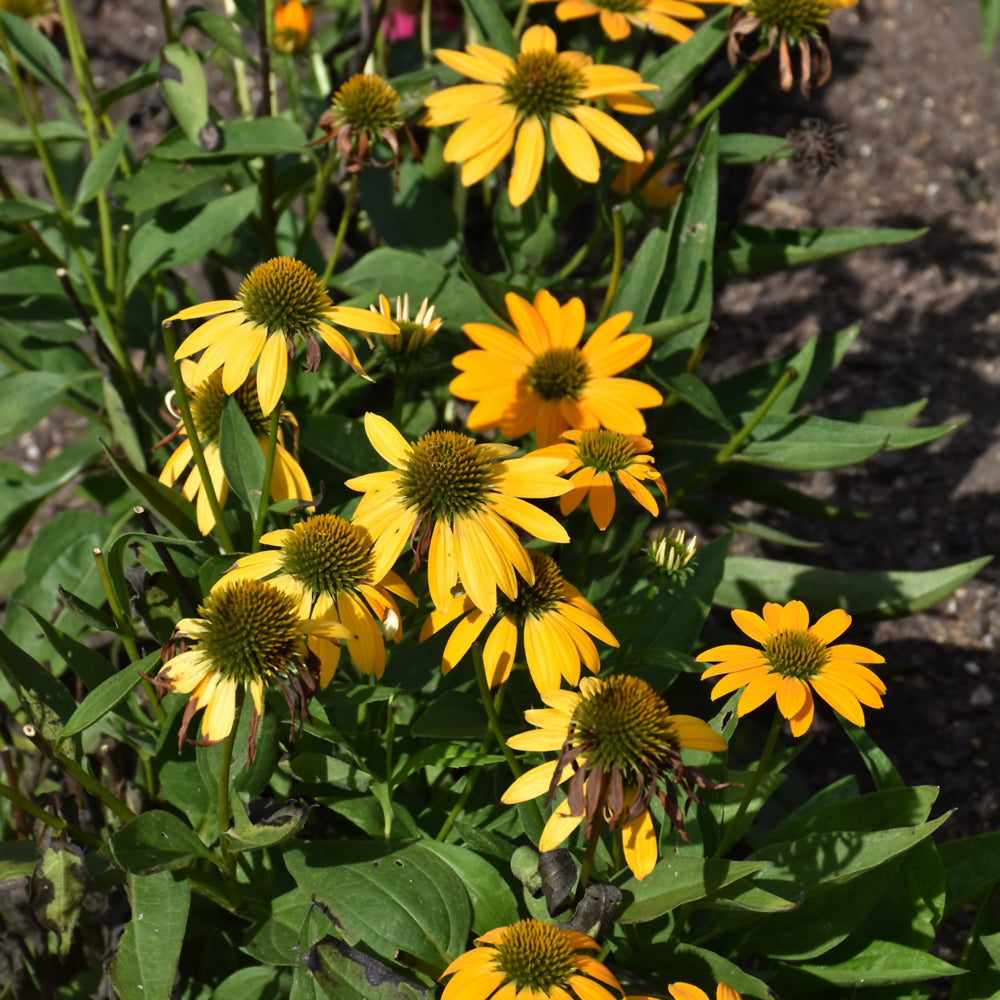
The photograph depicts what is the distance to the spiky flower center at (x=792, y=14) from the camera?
6.06 ft

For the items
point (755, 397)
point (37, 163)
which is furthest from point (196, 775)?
point (37, 163)

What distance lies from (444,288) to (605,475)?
819mm

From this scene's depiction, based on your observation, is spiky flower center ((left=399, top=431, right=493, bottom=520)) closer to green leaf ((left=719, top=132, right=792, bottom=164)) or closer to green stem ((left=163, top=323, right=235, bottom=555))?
green stem ((left=163, top=323, right=235, bottom=555))

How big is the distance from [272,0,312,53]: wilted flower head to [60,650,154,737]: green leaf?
1507mm

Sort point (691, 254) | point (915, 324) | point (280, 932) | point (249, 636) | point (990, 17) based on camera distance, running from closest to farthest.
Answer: point (249, 636) < point (280, 932) < point (691, 254) < point (990, 17) < point (915, 324)

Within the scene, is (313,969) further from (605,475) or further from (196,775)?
(605,475)

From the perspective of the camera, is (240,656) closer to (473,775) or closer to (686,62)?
(473,775)

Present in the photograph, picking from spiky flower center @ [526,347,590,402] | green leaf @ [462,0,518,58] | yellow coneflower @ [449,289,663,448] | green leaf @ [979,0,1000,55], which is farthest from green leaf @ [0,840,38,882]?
green leaf @ [979,0,1000,55]

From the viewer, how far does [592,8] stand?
2021mm

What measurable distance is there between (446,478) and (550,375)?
0.48 meters

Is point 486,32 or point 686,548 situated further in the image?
point 486,32

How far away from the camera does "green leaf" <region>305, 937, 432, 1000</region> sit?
4.00 feet

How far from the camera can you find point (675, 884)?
1.32 meters

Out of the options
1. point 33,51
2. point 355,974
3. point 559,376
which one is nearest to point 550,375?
point 559,376
